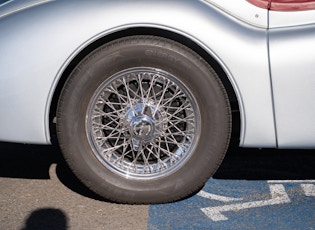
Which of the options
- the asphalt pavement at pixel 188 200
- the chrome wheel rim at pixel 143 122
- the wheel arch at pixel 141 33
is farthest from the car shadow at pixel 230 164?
the wheel arch at pixel 141 33

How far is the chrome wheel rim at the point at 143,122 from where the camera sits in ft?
12.9

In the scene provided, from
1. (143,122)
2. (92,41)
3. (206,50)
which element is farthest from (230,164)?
(92,41)

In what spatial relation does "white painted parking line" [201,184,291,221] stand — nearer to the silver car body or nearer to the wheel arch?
the silver car body

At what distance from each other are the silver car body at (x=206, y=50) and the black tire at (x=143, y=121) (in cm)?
12

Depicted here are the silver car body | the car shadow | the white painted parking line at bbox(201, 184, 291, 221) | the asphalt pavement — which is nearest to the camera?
the silver car body

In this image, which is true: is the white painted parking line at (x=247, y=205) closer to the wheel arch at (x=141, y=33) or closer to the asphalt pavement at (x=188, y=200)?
the asphalt pavement at (x=188, y=200)

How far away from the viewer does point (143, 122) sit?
13.0 ft

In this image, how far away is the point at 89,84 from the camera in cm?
386

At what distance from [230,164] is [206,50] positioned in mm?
1209

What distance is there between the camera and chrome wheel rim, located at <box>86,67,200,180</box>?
12.9 feet

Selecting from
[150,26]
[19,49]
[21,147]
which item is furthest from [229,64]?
[21,147]

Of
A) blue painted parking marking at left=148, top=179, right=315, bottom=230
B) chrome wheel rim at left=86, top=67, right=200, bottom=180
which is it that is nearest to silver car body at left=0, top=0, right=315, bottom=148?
chrome wheel rim at left=86, top=67, right=200, bottom=180

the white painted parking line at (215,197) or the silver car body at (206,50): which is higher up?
the silver car body at (206,50)

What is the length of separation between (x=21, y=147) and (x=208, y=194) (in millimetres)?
1624
